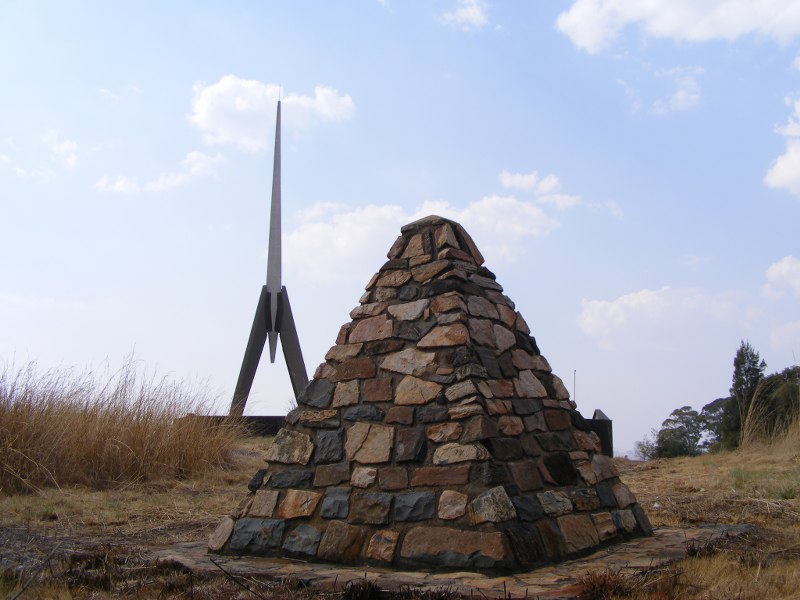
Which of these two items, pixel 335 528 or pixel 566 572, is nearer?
pixel 566 572

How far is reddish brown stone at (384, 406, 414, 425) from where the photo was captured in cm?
423

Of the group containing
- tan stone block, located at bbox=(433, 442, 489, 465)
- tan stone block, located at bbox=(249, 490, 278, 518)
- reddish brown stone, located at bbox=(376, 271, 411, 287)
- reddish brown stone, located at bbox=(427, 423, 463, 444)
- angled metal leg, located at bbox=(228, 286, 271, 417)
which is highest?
angled metal leg, located at bbox=(228, 286, 271, 417)

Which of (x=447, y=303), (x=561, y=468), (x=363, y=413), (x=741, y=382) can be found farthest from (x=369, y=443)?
(x=741, y=382)

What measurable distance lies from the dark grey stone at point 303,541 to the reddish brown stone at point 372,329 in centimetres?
118

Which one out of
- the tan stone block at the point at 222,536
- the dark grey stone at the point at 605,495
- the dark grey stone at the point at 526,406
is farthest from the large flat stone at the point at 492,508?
the tan stone block at the point at 222,536

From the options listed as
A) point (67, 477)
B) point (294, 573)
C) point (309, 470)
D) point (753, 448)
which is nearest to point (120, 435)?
point (67, 477)

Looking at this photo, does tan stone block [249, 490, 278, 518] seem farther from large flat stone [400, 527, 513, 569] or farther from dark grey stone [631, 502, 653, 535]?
dark grey stone [631, 502, 653, 535]

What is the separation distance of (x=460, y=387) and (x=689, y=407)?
14.9m

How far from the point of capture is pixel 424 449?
412cm

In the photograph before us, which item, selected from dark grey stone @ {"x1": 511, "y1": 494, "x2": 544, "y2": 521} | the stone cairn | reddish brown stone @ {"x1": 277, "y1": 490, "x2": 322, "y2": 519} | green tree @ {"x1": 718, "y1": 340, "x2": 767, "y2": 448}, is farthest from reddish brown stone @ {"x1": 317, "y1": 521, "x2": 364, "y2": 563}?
green tree @ {"x1": 718, "y1": 340, "x2": 767, "y2": 448}

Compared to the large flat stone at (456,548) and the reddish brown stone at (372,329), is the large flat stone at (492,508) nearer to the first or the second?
the large flat stone at (456,548)

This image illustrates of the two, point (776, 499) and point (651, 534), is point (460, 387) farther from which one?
point (776, 499)

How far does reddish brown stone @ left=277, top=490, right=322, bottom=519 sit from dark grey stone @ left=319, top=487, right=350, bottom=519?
6 cm

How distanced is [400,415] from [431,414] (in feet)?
0.66
